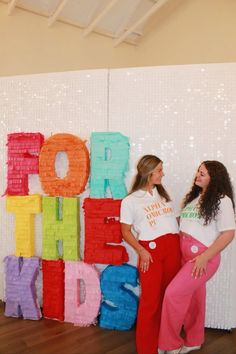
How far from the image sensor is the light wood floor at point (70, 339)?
2184 millimetres

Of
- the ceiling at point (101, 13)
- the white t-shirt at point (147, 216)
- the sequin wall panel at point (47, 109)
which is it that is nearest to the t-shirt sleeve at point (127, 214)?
the white t-shirt at point (147, 216)

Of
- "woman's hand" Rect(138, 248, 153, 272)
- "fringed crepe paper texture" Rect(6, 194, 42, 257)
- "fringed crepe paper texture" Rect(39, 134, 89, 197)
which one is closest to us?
"woman's hand" Rect(138, 248, 153, 272)

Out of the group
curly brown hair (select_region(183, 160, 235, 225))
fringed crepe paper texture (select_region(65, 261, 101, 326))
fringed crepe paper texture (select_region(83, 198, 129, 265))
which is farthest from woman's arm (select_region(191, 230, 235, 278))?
fringed crepe paper texture (select_region(65, 261, 101, 326))

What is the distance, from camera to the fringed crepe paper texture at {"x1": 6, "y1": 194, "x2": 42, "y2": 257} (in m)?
2.67

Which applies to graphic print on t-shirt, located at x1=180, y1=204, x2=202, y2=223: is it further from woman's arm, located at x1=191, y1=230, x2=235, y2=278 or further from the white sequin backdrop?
the white sequin backdrop

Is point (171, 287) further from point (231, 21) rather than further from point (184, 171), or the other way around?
point (231, 21)

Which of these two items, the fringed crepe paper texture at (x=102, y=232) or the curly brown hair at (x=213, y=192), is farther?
the fringed crepe paper texture at (x=102, y=232)

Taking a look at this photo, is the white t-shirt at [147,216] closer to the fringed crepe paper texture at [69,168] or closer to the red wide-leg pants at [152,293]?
the red wide-leg pants at [152,293]

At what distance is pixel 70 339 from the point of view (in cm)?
232

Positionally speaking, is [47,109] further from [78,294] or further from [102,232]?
[78,294]

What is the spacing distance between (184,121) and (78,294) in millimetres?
1557

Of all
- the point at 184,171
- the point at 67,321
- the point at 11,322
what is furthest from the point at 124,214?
the point at 11,322

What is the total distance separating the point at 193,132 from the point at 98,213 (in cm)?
93

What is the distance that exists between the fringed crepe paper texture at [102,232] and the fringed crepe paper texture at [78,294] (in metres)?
0.11
